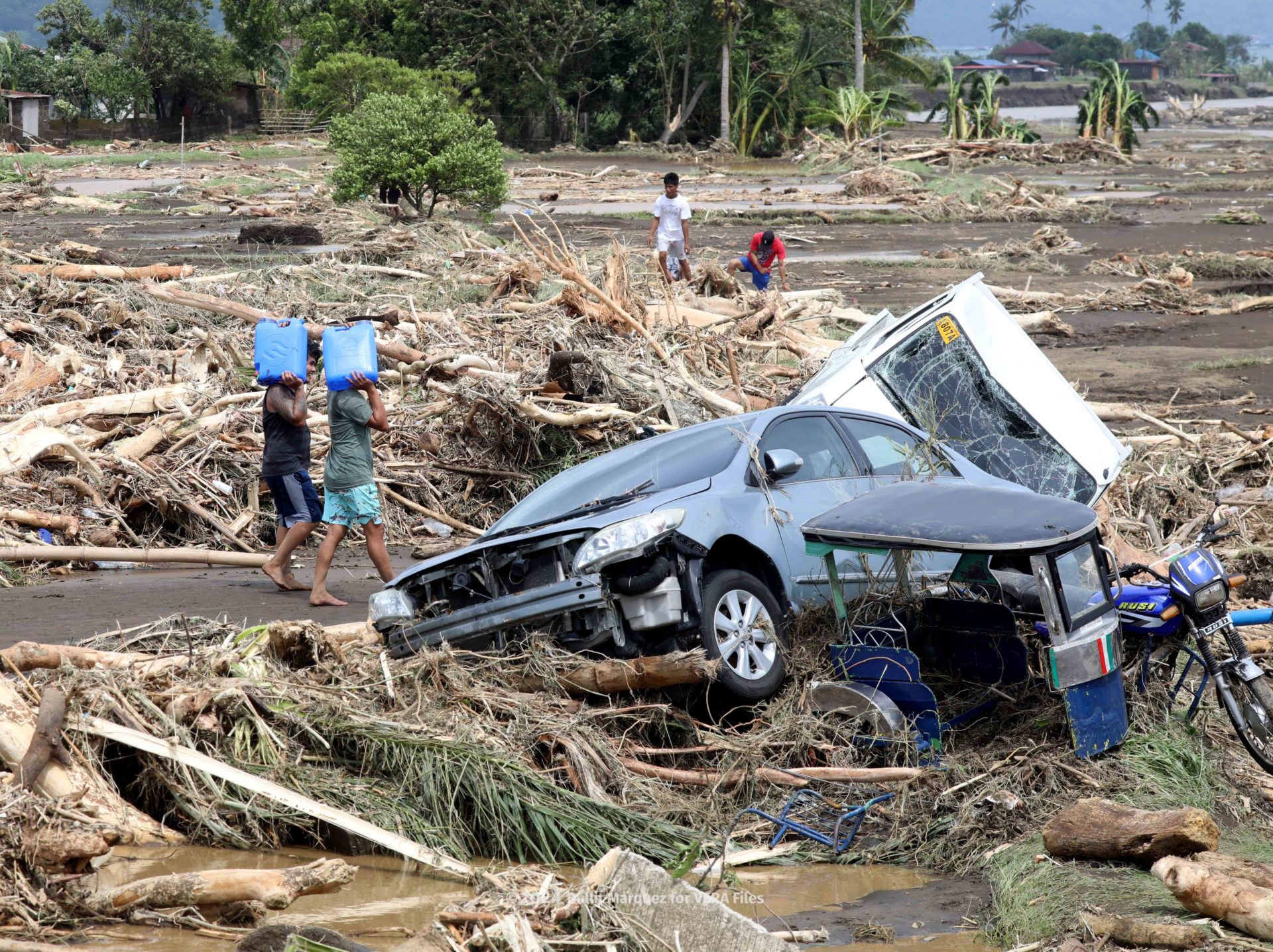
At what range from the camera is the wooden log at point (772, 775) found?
6074 millimetres

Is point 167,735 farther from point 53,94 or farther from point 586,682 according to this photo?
point 53,94

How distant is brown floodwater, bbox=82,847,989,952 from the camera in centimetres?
478

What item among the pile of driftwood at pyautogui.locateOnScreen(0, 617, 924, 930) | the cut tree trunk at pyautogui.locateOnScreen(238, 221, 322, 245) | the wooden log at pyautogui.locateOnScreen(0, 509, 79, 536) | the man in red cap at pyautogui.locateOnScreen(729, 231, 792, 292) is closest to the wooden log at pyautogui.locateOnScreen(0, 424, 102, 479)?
the wooden log at pyautogui.locateOnScreen(0, 509, 79, 536)

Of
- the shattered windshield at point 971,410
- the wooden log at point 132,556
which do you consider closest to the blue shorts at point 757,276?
the shattered windshield at point 971,410

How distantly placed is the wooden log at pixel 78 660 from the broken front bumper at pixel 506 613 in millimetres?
1081

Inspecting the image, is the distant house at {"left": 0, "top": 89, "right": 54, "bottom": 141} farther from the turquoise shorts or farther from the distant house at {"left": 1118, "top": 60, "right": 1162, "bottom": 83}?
the distant house at {"left": 1118, "top": 60, "right": 1162, "bottom": 83}

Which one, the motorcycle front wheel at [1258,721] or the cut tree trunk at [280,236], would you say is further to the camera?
the cut tree trunk at [280,236]

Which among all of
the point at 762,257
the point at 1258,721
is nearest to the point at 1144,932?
the point at 1258,721

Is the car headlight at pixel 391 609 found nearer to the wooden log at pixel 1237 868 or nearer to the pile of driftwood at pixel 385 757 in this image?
the pile of driftwood at pixel 385 757

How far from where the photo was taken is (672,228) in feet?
61.4

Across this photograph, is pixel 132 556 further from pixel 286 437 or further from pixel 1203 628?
pixel 1203 628

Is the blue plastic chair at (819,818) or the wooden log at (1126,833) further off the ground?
the wooden log at (1126,833)

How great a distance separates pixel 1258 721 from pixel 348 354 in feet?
18.3

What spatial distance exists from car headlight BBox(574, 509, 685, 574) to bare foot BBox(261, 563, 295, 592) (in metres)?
3.67
